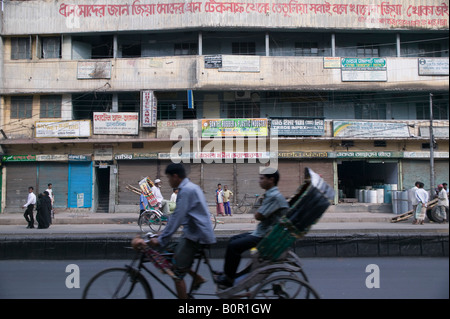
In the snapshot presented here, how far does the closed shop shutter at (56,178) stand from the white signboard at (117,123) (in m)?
2.96

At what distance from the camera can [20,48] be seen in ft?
65.6

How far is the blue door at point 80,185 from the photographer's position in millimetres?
19469

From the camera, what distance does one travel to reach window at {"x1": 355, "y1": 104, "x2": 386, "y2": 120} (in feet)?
66.2

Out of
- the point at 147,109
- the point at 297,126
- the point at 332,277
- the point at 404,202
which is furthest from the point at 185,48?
the point at 332,277

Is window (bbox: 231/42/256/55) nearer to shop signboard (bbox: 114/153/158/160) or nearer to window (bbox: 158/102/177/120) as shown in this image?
window (bbox: 158/102/177/120)

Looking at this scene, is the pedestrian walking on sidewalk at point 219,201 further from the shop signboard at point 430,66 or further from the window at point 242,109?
the shop signboard at point 430,66

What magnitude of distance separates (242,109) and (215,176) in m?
3.92

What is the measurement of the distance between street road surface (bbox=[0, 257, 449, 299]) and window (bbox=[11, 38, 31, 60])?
16.2 metres

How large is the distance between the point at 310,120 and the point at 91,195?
1217 cm

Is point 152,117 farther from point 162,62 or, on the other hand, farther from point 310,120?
point 310,120

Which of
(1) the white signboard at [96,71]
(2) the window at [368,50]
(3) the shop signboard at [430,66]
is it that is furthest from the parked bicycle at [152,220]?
(3) the shop signboard at [430,66]

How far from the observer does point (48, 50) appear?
20031mm

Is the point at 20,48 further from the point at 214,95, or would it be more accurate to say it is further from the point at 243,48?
the point at 243,48

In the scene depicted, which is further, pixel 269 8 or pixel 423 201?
pixel 269 8
